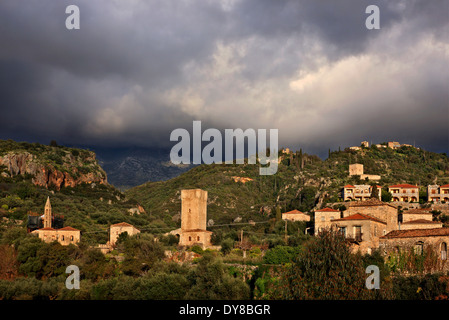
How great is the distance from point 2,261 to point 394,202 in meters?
44.7

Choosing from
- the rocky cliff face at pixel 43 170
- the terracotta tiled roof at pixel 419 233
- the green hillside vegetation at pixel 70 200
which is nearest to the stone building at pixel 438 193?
the terracotta tiled roof at pixel 419 233

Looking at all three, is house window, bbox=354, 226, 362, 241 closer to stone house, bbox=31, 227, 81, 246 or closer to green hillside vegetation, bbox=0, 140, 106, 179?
stone house, bbox=31, 227, 81, 246

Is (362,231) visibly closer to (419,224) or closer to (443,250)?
(443,250)

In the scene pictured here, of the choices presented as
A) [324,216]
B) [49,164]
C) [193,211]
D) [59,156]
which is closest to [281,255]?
[324,216]

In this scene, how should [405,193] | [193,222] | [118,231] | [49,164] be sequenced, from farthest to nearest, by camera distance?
[49,164]
[405,193]
[193,222]
[118,231]

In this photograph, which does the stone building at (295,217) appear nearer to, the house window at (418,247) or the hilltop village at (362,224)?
the hilltop village at (362,224)

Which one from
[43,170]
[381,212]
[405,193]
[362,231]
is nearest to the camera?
[362,231]

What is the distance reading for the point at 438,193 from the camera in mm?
60375

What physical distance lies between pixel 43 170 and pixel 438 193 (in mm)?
61214

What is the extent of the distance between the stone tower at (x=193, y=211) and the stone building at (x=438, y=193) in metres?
28.3

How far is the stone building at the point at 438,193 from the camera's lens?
59.0m
